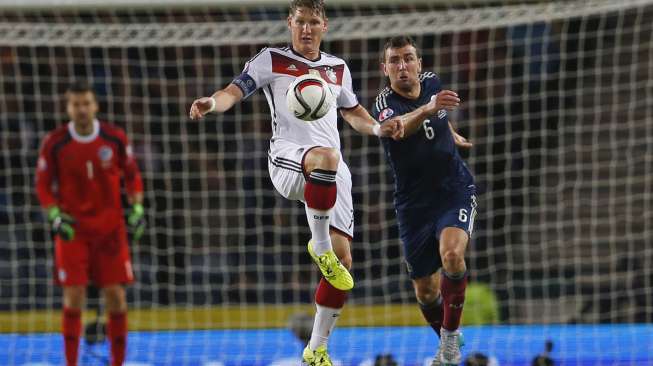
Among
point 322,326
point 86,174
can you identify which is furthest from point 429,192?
point 86,174

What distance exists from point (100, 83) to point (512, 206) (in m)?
4.68

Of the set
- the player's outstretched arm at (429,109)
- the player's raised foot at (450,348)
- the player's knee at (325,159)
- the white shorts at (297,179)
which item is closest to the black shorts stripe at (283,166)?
the white shorts at (297,179)

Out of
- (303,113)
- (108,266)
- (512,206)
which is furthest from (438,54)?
(303,113)

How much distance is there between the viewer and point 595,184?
11.4m

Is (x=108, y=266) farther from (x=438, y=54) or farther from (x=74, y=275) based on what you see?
(x=438, y=54)

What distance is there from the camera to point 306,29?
5691 millimetres

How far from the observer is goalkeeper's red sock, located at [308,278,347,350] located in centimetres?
567

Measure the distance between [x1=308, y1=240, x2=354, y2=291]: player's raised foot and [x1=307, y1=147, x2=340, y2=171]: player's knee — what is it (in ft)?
1.38

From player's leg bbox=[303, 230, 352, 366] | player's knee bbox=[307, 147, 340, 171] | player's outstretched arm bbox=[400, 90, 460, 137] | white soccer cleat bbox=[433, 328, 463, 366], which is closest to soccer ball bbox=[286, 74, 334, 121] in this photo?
player's knee bbox=[307, 147, 340, 171]

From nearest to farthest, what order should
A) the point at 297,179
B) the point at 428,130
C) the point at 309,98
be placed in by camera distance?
the point at 309,98, the point at 297,179, the point at 428,130

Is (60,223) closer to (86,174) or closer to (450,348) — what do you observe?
(86,174)

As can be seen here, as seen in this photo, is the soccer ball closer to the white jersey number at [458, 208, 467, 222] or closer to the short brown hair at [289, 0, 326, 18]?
the short brown hair at [289, 0, 326, 18]

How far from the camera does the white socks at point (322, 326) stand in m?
5.65

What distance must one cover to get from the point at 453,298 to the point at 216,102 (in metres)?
1.86
